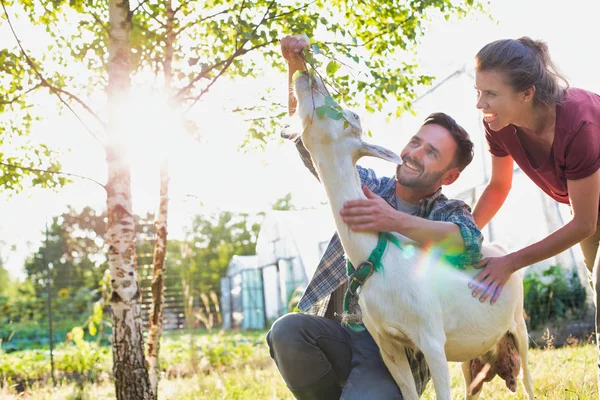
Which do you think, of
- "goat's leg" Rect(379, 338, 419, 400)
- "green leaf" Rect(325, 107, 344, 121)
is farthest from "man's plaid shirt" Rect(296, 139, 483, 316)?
"green leaf" Rect(325, 107, 344, 121)

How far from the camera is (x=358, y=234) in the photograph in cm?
224

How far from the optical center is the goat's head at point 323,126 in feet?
6.99

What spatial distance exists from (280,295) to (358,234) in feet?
54.6

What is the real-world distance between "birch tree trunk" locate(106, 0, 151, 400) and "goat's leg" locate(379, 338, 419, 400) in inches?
69.5

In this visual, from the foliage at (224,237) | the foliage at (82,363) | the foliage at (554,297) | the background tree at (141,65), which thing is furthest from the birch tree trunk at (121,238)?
the foliage at (224,237)

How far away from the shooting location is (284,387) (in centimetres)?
474

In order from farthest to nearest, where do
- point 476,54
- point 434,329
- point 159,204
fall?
1. point 159,204
2. point 476,54
3. point 434,329

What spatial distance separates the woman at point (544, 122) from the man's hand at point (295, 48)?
0.72 m

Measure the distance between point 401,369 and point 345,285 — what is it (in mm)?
531

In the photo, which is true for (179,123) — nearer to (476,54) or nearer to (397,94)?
(397,94)

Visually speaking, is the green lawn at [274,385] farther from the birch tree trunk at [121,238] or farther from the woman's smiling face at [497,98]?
the woman's smiling face at [497,98]

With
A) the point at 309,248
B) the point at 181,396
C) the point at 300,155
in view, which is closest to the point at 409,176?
the point at 300,155

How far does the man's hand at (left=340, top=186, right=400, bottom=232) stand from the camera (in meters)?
2.20

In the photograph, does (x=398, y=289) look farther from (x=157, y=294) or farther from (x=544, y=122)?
(x=157, y=294)
